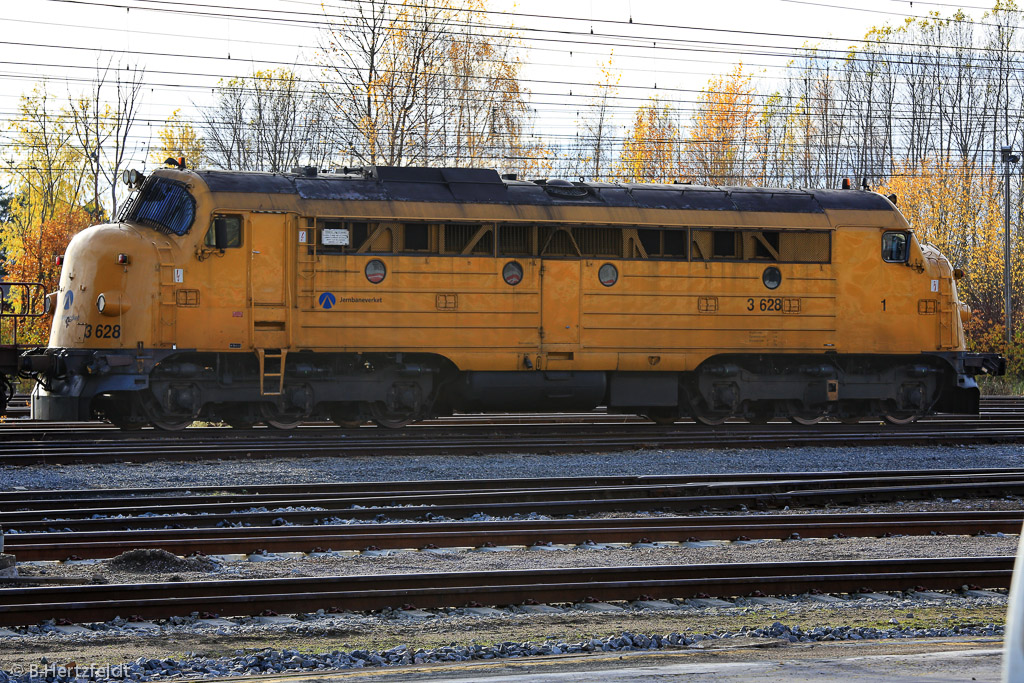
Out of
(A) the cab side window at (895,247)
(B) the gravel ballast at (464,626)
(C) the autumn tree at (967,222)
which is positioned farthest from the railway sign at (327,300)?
(C) the autumn tree at (967,222)

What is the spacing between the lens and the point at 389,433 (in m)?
16.8

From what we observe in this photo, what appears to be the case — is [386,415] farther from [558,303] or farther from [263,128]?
[263,128]

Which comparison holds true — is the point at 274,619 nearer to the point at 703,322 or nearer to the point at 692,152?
the point at 703,322

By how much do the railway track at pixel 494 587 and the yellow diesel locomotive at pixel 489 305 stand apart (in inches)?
355

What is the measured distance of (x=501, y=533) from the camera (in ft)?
30.8

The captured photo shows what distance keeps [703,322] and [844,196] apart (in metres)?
3.57

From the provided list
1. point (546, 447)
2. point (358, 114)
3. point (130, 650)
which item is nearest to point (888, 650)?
point (130, 650)

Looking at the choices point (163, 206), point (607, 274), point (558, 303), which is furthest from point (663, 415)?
point (163, 206)

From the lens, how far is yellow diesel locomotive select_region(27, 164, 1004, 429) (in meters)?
16.0

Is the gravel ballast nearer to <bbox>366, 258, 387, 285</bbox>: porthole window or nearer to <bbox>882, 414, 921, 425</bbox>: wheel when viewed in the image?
<bbox>366, 258, 387, 285</bbox>: porthole window

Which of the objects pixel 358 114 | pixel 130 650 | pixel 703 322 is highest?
pixel 358 114

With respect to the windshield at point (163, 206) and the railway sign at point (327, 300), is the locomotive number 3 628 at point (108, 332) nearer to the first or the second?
the windshield at point (163, 206)

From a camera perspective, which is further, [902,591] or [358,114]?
[358,114]

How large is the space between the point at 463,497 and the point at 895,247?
35.3 ft
